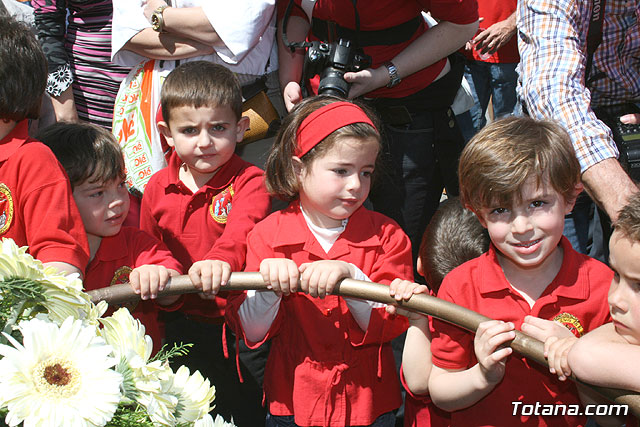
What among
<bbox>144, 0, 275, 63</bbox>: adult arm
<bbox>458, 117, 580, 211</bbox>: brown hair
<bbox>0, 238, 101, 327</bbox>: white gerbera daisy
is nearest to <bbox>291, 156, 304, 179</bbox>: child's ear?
<bbox>458, 117, 580, 211</bbox>: brown hair

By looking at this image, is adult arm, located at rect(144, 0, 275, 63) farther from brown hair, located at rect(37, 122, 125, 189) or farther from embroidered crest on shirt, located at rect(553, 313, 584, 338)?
embroidered crest on shirt, located at rect(553, 313, 584, 338)

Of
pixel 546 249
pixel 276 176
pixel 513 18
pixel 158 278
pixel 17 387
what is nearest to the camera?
pixel 17 387

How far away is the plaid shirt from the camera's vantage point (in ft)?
8.86

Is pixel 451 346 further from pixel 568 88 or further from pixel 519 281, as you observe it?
pixel 568 88

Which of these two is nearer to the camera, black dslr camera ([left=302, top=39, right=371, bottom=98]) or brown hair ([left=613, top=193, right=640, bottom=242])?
brown hair ([left=613, top=193, right=640, bottom=242])

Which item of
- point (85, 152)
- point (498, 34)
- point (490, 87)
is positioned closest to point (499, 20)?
point (498, 34)

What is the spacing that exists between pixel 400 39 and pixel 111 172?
49.9 inches

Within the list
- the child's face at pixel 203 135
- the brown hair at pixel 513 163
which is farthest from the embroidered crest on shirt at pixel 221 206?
the brown hair at pixel 513 163

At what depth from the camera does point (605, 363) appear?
6.12ft

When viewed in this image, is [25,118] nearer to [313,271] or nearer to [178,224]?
[178,224]

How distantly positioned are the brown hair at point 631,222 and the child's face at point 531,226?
12.4 inches

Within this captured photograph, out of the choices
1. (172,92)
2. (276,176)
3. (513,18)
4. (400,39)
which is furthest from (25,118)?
(513,18)

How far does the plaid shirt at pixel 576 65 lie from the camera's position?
2.70 m

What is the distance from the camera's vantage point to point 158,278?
8.15 ft
